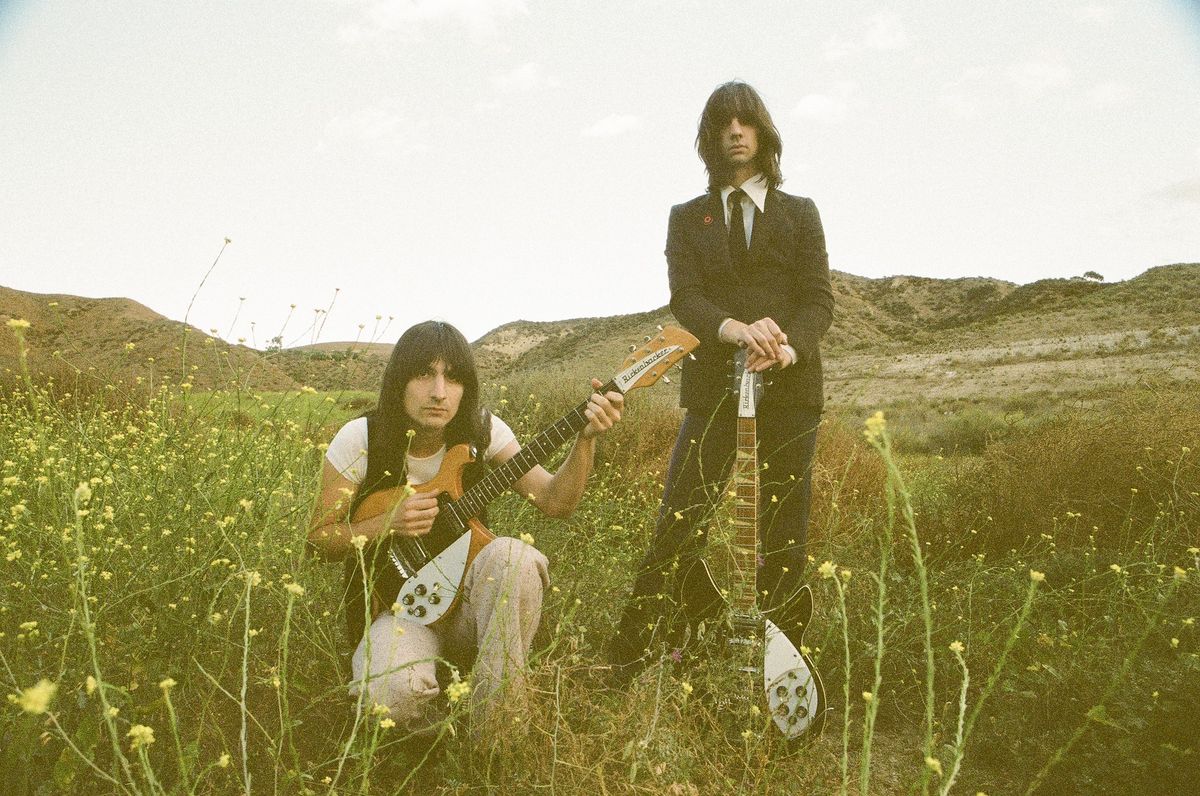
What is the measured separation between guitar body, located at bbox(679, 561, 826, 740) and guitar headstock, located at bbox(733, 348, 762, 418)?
63cm

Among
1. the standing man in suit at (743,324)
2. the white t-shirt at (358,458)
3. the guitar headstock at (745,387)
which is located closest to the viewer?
the white t-shirt at (358,458)

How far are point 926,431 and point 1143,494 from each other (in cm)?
758

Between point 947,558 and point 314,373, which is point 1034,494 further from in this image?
point 314,373

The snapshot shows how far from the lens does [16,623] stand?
2369mm

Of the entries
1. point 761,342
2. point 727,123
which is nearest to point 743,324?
point 761,342

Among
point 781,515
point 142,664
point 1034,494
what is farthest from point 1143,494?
point 142,664

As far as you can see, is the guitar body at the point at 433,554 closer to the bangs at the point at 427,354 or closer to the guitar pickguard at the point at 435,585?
the guitar pickguard at the point at 435,585

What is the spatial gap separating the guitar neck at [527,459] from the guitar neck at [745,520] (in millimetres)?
548

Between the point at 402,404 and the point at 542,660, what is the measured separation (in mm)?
1103

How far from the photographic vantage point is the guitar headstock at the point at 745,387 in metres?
2.86

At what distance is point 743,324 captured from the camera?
9.40ft

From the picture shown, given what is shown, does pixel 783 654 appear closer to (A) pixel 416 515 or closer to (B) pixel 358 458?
(A) pixel 416 515

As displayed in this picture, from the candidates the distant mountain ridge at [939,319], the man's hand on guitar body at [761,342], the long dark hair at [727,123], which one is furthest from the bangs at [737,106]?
the distant mountain ridge at [939,319]

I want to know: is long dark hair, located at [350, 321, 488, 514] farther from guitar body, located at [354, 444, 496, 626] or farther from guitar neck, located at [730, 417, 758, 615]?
guitar neck, located at [730, 417, 758, 615]
